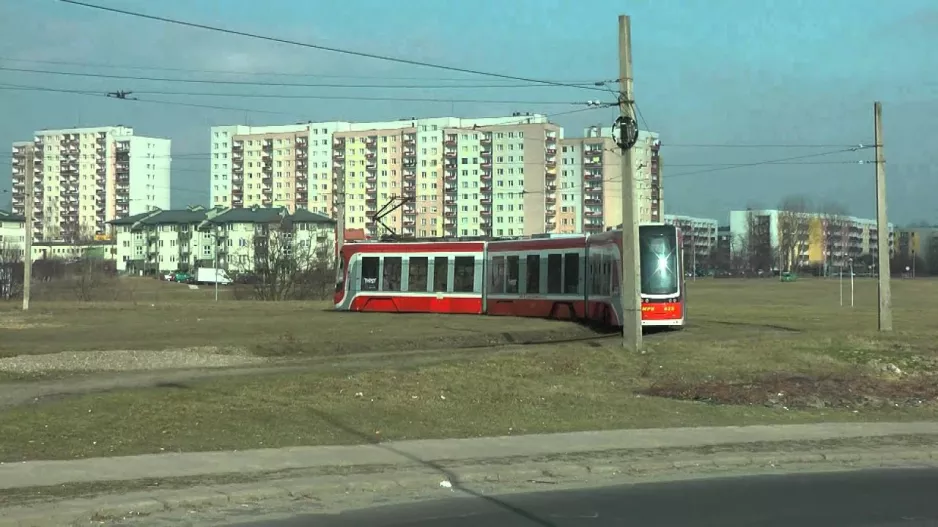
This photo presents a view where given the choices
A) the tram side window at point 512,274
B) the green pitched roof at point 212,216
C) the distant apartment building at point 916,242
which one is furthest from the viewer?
the distant apartment building at point 916,242

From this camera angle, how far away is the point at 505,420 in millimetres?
13695

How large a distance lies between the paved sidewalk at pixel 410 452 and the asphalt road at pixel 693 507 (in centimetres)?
174

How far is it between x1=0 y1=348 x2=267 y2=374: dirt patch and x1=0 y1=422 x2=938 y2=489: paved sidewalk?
358 inches

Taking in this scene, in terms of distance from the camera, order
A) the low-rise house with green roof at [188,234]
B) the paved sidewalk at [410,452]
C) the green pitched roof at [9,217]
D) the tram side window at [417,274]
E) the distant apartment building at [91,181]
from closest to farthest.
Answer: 1. the paved sidewalk at [410,452]
2. the tram side window at [417,274]
3. the green pitched roof at [9,217]
4. the low-rise house with green roof at [188,234]
5. the distant apartment building at [91,181]

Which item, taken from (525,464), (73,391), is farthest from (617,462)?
(73,391)

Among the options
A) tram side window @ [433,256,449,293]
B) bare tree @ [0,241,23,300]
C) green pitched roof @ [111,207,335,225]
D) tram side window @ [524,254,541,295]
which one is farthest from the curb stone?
green pitched roof @ [111,207,335,225]

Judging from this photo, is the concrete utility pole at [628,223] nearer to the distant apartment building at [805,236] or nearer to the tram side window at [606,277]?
the tram side window at [606,277]

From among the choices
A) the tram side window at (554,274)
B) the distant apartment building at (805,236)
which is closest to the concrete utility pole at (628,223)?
the tram side window at (554,274)

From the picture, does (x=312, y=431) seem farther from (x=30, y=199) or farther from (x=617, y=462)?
(x=30, y=199)

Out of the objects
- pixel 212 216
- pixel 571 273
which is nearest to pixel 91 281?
pixel 571 273

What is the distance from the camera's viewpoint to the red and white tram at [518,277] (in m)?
28.4

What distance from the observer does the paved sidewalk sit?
9430mm

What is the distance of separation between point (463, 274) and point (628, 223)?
51.1 feet

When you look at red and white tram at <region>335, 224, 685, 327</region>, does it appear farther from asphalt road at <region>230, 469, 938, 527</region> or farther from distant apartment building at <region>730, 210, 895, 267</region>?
distant apartment building at <region>730, 210, 895, 267</region>
